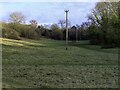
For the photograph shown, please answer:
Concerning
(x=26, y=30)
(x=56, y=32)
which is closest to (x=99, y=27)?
(x=26, y=30)

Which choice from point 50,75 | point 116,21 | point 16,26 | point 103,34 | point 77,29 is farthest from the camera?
point 77,29

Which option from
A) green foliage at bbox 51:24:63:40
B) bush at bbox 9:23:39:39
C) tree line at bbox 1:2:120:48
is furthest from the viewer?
green foliage at bbox 51:24:63:40

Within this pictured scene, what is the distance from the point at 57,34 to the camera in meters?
109

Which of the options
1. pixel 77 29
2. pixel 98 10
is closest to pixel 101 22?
pixel 98 10

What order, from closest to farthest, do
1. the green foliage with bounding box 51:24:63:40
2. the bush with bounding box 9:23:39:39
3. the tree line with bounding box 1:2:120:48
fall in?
the tree line with bounding box 1:2:120:48
the bush with bounding box 9:23:39:39
the green foliage with bounding box 51:24:63:40

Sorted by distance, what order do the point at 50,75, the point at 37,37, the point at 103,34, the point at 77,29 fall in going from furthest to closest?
the point at 77,29, the point at 37,37, the point at 103,34, the point at 50,75

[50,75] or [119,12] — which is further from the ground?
[119,12]

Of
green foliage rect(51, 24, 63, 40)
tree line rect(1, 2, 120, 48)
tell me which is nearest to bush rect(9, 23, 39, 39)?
tree line rect(1, 2, 120, 48)

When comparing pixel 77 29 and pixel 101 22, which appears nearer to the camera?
pixel 101 22

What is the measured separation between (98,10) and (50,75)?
58.9 meters

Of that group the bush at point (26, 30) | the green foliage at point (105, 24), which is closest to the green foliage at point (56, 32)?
the bush at point (26, 30)

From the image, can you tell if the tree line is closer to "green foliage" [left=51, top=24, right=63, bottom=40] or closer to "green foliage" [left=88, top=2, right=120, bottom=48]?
"green foliage" [left=88, top=2, right=120, bottom=48]

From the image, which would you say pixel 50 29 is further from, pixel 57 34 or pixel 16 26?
pixel 16 26

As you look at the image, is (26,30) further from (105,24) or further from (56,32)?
(105,24)
